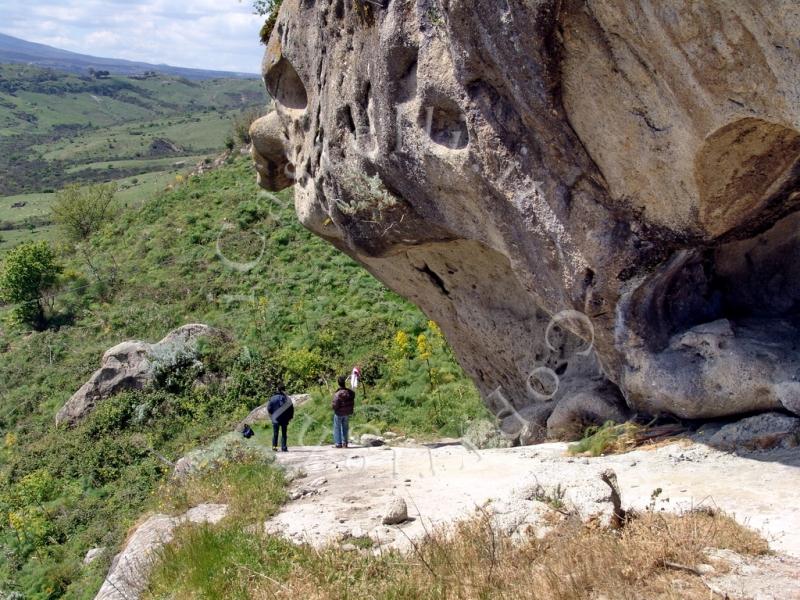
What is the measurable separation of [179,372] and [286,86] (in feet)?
44.4

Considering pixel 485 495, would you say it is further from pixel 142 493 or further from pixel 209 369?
pixel 209 369

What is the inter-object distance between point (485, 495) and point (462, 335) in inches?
253

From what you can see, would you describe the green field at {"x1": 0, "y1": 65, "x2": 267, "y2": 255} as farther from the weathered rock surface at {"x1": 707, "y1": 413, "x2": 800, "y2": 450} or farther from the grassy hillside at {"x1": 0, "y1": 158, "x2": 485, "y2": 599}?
the weathered rock surface at {"x1": 707, "y1": 413, "x2": 800, "y2": 450}

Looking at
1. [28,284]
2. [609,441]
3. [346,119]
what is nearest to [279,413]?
[346,119]

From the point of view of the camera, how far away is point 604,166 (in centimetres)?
807

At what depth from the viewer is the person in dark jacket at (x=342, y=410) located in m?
13.2

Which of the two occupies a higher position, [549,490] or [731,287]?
[731,287]

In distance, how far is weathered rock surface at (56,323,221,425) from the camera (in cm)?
2508

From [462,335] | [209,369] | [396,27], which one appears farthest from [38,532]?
[396,27]

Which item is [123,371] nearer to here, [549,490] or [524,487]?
[524,487]

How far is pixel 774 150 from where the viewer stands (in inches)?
277

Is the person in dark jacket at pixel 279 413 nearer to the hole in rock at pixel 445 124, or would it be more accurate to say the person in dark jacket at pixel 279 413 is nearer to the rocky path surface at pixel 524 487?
the rocky path surface at pixel 524 487

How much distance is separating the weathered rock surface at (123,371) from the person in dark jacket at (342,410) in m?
13.6

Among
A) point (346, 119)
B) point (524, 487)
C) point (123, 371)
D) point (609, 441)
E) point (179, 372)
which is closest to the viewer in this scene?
point (524, 487)
